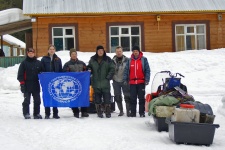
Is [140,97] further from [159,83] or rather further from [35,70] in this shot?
[35,70]

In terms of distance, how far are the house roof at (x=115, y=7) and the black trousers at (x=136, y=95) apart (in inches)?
444

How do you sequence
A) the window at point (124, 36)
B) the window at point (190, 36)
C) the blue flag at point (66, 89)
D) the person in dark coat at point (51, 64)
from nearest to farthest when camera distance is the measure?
the person in dark coat at point (51, 64) < the blue flag at point (66, 89) < the window at point (124, 36) < the window at point (190, 36)

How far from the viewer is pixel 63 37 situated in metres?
21.0

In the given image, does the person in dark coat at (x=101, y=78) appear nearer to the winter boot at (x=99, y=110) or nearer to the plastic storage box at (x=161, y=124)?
the winter boot at (x=99, y=110)

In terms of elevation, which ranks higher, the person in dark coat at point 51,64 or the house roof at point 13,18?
the house roof at point 13,18

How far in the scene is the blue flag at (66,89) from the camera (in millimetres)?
9984

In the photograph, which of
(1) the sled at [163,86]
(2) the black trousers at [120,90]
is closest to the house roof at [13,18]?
(2) the black trousers at [120,90]

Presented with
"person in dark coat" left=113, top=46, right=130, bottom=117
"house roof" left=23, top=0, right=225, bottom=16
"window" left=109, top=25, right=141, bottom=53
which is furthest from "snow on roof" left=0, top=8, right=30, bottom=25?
"person in dark coat" left=113, top=46, right=130, bottom=117

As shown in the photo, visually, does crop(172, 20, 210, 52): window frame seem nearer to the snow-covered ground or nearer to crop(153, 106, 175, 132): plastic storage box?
the snow-covered ground

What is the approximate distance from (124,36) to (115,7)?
1512 mm

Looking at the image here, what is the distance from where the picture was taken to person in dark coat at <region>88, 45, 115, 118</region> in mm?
9961

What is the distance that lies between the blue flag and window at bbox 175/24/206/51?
12.6m

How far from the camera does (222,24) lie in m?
22.0

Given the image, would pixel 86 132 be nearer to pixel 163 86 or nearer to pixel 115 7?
pixel 163 86
